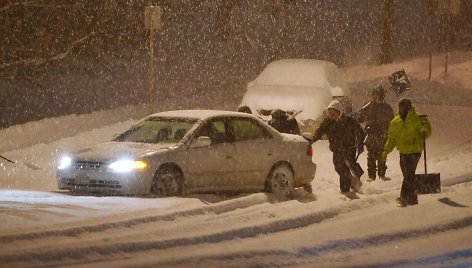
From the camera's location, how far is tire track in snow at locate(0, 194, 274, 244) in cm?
1105

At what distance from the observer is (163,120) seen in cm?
1599

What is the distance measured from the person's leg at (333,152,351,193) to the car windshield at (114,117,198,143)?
219 cm

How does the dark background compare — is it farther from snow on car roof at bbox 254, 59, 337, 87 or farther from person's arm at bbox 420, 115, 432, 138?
person's arm at bbox 420, 115, 432, 138

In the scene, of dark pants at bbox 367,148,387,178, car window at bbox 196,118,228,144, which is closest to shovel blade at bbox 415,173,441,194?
car window at bbox 196,118,228,144

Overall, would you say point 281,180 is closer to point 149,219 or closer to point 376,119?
point 376,119

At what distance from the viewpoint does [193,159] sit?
15086 mm

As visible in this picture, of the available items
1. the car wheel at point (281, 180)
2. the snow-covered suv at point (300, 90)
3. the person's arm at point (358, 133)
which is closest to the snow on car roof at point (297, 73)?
the snow-covered suv at point (300, 90)

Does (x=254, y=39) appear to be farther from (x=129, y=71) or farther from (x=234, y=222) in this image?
(x=234, y=222)

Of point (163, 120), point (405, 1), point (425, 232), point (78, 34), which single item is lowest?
point (425, 232)

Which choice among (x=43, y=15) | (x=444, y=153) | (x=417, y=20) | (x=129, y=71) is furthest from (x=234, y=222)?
(x=417, y=20)

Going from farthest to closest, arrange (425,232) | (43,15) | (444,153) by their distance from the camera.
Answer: (43,15) < (444,153) < (425,232)

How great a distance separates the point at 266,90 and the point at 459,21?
25997 millimetres

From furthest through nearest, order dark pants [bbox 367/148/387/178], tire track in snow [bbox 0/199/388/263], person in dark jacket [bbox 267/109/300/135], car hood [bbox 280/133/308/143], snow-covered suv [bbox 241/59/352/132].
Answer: snow-covered suv [bbox 241/59/352/132]
dark pants [bbox 367/148/387/178]
person in dark jacket [bbox 267/109/300/135]
car hood [bbox 280/133/308/143]
tire track in snow [bbox 0/199/388/263]

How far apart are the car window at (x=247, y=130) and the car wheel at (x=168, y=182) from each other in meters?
1.35
